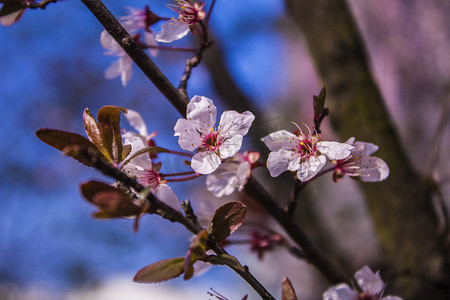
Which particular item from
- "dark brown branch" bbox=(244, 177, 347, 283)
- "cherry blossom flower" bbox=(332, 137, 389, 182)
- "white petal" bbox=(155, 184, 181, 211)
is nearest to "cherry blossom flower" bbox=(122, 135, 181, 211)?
"white petal" bbox=(155, 184, 181, 211)

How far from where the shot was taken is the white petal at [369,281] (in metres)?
0.55

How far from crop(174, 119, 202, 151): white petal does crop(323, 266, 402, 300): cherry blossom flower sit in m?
0.28

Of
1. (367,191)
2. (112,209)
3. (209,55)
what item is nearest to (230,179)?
(112,209)

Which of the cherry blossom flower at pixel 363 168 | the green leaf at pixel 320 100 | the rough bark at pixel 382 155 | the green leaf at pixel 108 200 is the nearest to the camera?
the green leaf at pixel 108 200

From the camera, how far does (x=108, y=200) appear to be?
30 centimetres

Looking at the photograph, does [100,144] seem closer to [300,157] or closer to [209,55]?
[300,157]

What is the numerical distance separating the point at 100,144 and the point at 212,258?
0.52 feet

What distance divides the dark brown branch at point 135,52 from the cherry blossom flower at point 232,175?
0.10 m

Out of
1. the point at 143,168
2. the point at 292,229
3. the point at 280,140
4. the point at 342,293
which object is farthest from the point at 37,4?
the point at 342,293

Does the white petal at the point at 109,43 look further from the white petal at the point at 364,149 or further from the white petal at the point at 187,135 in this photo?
the white petal at the point at 364,149

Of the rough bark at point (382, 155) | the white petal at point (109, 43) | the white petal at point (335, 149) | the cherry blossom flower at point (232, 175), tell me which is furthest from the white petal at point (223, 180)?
the rough bark at point (382, 155)

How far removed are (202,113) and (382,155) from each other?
60 cm

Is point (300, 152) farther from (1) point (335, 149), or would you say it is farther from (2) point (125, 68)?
(2) point (125, 68)

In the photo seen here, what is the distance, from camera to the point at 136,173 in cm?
48
